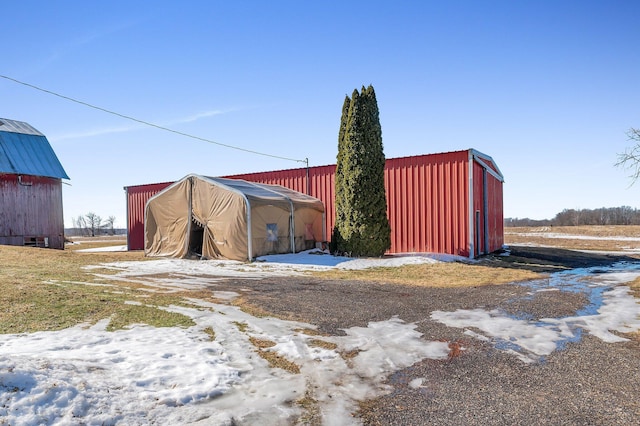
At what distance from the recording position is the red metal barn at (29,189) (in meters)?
23.1

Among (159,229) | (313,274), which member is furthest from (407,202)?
(159,229)

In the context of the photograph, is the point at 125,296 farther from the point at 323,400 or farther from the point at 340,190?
the point at 340,190

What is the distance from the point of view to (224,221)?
17.2 m

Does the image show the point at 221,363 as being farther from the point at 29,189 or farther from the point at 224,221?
the point at 29,189

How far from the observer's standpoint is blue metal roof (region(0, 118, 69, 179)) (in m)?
23.8

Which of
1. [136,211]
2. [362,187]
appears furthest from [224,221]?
[136,211]

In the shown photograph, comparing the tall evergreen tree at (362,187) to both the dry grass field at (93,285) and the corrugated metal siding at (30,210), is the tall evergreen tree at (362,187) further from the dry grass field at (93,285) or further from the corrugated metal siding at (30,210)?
the corrugated metal siding at (30,210)

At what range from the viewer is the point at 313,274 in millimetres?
13219

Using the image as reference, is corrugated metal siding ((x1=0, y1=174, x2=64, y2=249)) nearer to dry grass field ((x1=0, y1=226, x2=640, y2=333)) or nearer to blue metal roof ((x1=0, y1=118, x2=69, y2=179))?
blue metal roof ((x1=0, y1=118, x2=69, y2=179))

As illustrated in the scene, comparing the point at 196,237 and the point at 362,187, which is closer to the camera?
the point at 362,187

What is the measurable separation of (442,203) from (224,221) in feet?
30.5

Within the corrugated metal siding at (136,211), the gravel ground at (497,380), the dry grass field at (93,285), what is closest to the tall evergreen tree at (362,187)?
the dry grass field at (93,285)

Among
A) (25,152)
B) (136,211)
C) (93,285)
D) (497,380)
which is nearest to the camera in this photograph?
(497,380)

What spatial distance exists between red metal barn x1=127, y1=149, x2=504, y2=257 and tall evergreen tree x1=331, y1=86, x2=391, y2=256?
1.84 m
